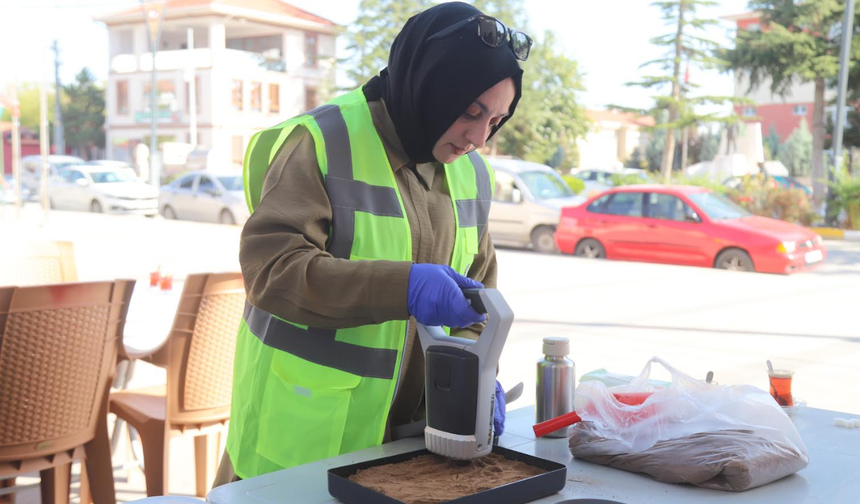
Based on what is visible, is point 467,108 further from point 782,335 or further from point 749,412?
point 782,335

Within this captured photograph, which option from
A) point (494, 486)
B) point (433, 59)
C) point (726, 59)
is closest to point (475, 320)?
point (494, 486)

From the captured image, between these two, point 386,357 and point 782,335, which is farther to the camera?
point 782,335

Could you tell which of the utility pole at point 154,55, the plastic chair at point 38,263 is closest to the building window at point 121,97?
the utility pole at point 154,55

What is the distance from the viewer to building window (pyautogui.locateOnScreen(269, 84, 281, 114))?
49.1 metres

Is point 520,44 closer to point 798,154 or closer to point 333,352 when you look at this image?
point 333,352

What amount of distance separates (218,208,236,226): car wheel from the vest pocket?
63.6 ft

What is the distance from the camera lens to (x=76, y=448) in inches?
140

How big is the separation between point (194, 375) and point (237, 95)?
4504cm

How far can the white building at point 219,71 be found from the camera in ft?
153

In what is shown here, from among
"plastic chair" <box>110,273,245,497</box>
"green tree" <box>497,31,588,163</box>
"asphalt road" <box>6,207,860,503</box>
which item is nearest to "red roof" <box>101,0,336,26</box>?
"green tree" <box>497,31,588,163</box>

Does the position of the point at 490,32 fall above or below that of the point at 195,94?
below

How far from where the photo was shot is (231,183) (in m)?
21.5

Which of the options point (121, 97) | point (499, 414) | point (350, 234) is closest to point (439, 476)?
point (499, 414)

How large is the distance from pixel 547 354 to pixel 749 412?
55cm
